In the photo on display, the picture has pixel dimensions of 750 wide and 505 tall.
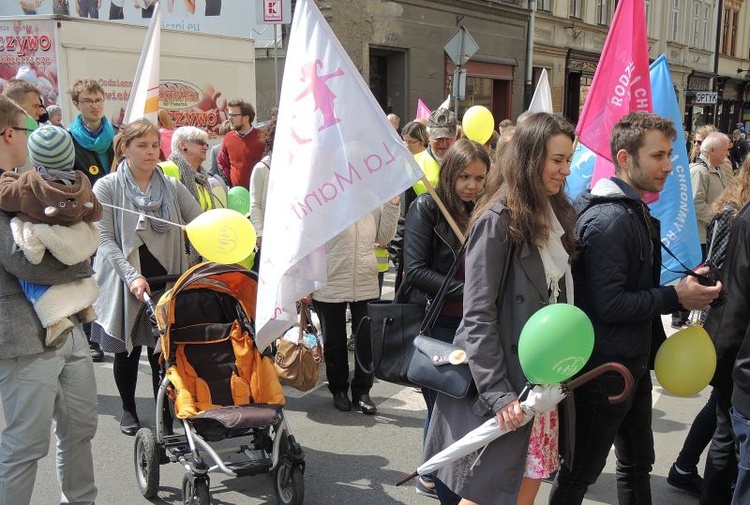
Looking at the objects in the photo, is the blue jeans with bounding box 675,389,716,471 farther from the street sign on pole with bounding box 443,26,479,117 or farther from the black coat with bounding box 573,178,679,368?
the street sign on pole with bounding box 443,26,479,117

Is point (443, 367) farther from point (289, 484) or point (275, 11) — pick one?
point (275, 11)

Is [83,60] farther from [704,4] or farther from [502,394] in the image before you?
[704,4]

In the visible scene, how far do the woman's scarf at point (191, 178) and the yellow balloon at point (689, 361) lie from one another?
3537 millimetres

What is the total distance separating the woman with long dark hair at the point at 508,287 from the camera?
8.36 feet

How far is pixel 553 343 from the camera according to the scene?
7.70 ft

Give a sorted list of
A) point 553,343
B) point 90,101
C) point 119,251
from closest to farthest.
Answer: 1. point 553,343
2. point 119,251
3. point 90,101

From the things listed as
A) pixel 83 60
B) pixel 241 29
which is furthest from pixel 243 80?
pixel 241 29

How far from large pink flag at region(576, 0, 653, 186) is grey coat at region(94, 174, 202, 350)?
2.70 meters

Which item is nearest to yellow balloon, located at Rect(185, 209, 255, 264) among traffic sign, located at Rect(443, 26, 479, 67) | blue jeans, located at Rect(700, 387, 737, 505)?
blue jeans, located at Rect(700, 387, 737, 505)

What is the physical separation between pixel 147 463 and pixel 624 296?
2499mm

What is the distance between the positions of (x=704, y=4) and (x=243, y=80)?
3251 centimetres

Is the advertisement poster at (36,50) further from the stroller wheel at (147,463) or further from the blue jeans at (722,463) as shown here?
the blue jeans at (722,463)

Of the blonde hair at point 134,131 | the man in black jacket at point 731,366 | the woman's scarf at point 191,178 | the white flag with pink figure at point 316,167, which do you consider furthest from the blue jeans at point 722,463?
the woman's scarf at point 191,178

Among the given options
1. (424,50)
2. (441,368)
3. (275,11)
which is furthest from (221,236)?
(424,50)
